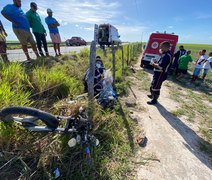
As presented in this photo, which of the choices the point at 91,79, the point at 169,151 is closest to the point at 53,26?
the point at 91,79

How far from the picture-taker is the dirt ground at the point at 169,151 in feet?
7.29

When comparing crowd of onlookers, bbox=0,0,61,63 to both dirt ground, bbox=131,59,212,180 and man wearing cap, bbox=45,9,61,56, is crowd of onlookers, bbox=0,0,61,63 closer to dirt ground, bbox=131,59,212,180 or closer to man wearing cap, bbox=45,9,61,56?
man wearing cap, bbox=45,9,61,56

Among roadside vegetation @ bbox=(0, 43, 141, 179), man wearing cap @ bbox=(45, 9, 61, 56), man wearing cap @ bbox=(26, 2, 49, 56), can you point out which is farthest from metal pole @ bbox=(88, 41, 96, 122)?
man wearing cap @ bbox=(45, 9, 61, 56)

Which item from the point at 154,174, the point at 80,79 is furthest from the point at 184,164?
the point at 80,79

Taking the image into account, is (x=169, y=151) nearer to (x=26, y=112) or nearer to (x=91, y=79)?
(x=91, y=79)

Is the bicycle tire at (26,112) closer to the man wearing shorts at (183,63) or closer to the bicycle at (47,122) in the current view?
the bicycle at (47,122)

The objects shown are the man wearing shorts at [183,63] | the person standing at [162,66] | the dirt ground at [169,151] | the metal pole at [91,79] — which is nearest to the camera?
the dirt ground at [169,151]

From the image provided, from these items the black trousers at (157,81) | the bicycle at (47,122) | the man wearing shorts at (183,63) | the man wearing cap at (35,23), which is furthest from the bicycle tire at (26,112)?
the man wearing shorts at (183,63)

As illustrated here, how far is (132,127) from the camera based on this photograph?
3.20m

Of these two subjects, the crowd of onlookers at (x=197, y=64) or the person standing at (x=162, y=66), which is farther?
the crowd of onlookers at (x=197, y=64)

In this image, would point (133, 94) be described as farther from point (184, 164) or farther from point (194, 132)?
point (184, 164)

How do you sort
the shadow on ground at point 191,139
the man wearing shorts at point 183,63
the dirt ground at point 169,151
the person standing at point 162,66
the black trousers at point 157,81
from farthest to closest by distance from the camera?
1. the man wearing shorts at point 183,63
2. the black trousers at point 157,81
3. the person standing at point 162,66
4. the shadow on ground at point 191,139
5. the dirt ground at point 169,151

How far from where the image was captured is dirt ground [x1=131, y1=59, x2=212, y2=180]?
2223 millimetres

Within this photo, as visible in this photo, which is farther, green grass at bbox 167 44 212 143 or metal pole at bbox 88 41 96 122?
green grass at bbox 167 44 212 143
